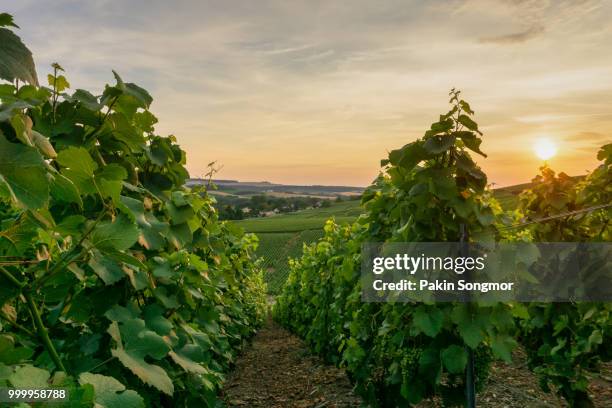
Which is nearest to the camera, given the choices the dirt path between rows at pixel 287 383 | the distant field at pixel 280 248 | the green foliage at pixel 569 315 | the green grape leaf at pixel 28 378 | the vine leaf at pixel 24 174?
the vine leaf at pixel 24 174

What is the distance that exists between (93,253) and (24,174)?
62 cm

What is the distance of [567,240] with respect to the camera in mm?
6012

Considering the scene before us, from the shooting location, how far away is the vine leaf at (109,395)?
1.04m

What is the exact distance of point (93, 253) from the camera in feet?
4.75

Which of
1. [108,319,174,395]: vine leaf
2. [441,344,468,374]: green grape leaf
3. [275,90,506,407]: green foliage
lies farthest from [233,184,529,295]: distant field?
[108,319,174,395]: vine leaf

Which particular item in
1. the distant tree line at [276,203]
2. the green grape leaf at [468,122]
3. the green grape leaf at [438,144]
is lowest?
the green grape leaf at [438,144]

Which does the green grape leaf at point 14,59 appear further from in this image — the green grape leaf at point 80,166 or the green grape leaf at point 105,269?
the green grape leaf at point 105,269

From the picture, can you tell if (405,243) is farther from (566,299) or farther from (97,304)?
(566,299)

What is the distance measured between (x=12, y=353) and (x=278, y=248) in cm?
6373

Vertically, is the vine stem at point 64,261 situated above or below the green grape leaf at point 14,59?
below

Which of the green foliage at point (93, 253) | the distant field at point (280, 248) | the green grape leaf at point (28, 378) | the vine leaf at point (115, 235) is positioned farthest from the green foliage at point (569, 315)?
the distant field at point (280, 248)

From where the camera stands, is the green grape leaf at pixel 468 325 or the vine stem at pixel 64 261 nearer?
the vine stem at pixel 64 261

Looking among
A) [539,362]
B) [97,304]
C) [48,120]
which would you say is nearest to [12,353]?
[97,304]

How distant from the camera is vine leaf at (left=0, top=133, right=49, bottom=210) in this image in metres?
0.85
